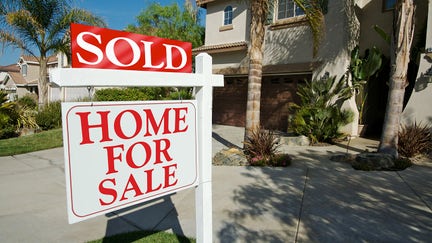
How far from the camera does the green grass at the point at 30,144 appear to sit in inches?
316

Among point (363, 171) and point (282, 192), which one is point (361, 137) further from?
point (282, 192)

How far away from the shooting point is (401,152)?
700 centimetres

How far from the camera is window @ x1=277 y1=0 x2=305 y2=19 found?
11070 mm

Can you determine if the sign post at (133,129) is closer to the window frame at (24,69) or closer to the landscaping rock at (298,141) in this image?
the landscaping rock at (298,141)

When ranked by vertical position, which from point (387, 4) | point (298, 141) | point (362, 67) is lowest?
point (298, 141)

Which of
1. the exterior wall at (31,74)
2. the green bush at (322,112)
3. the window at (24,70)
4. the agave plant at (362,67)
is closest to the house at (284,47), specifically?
the agave plant at (362,67)

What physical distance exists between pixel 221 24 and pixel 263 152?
362 inches

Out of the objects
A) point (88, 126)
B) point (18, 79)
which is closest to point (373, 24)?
point (88, 126)

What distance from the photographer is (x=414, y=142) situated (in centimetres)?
686

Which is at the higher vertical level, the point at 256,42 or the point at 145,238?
the point at 256,42

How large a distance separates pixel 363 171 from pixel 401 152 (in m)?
2.09

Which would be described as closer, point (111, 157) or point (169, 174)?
point (111, 157)

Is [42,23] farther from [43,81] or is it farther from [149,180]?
[149,180]

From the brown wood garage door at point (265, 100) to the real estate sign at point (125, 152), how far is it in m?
9.52
